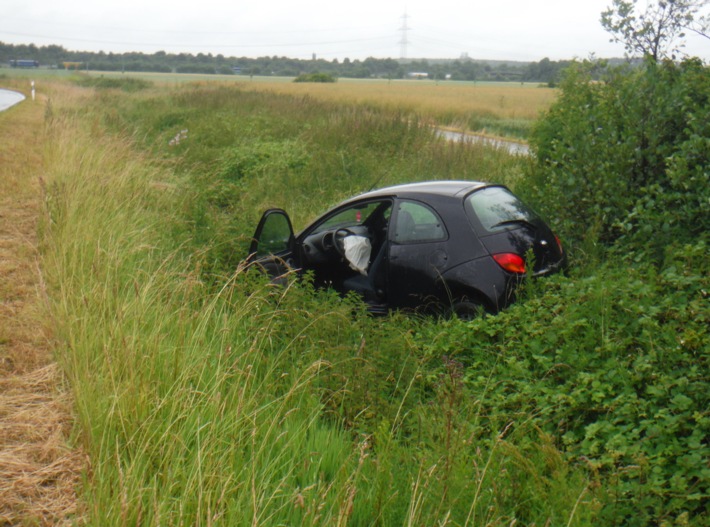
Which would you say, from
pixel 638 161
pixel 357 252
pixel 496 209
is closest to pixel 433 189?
pixel 496 209

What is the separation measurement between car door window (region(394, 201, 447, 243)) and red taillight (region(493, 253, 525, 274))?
54 cm

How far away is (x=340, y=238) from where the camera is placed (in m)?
7.84

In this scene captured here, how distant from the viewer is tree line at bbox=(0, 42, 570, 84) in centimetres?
13462

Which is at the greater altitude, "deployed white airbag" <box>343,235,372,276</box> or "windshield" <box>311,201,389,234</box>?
"windshield" <box>311,201,389,234</box>

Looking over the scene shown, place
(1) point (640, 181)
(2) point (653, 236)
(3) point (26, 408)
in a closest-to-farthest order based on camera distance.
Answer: (3) point (26, 408), (2) point (653, 236), (1) point (640, 181)

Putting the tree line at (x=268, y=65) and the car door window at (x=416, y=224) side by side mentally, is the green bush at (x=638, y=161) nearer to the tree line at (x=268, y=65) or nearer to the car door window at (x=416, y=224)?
the car door window at (x=416, y=224)

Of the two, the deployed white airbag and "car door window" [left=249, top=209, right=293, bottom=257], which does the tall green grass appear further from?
the deployed white airbag

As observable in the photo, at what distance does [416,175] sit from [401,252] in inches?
280

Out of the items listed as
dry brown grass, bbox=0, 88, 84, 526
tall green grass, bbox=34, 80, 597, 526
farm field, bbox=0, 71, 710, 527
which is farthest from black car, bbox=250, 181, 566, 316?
dry brown grass, bbox=0, 88, 84, 526

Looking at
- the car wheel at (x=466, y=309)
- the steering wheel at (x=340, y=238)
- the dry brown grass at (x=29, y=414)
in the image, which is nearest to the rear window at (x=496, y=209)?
the car wheel at (x=466, y=309)

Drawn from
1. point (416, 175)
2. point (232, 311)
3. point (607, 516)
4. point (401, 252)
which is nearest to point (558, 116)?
point (416, 175)

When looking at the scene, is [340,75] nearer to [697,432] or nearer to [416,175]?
[416,175]

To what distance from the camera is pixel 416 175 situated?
13961 millimetres

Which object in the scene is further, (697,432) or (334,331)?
(334,331)
